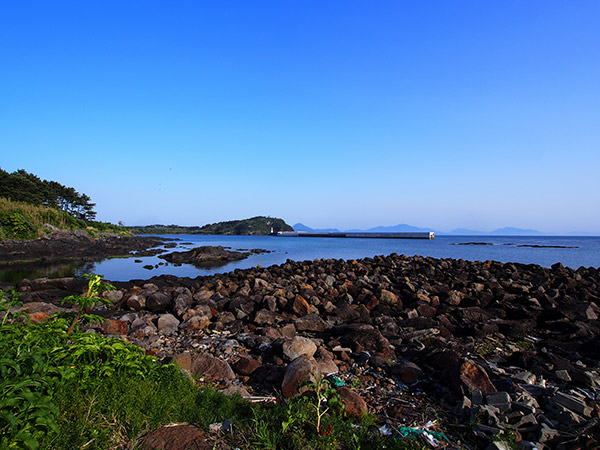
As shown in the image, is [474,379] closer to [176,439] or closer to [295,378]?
[295,378]

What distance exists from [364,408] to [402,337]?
378 cm

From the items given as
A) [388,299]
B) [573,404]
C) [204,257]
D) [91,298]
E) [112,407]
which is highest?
[91,298]

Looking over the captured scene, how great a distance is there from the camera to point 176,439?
2932mm

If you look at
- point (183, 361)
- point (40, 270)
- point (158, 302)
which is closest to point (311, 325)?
point (183, 361)

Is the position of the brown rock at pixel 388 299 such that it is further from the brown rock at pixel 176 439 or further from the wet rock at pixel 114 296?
the brown rock at pixel 176 439

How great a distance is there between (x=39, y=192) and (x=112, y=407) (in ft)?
204

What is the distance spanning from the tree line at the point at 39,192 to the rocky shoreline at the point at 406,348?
4392 cm

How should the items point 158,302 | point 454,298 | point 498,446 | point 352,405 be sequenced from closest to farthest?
point 498,446, point 352,405, point 158,302, point 454,298

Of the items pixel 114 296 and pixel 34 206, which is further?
pixel 34 206

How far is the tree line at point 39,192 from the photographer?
150 ft

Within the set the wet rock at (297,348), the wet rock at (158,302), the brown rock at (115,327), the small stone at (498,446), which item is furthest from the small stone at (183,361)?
the wet rock at (158,302)

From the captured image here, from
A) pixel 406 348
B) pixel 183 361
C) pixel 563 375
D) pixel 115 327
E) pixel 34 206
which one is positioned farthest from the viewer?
pixel 34 206

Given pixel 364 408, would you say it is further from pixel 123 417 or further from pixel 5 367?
pixel 5 367

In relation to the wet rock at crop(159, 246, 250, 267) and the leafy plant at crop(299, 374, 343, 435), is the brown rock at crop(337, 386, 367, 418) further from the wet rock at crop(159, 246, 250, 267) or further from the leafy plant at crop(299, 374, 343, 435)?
the wet rock at crop(159, 246, 250, 267)
